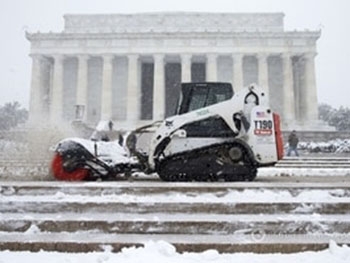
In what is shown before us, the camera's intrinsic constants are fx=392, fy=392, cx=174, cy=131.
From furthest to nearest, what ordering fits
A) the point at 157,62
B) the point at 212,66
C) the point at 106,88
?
the point at 106,88 < the point at 157,62 < the point at 212,66

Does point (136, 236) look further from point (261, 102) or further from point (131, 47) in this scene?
point (131, 47)

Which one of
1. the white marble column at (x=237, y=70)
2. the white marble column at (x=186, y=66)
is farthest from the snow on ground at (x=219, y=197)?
the white marble column at (x=186, y=66)

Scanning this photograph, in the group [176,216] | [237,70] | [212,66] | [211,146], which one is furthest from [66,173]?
[237,70]

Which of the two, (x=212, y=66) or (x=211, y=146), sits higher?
(x=212, y=66)

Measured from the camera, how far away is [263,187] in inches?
232

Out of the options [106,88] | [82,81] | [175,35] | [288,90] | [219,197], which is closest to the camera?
[219,197]

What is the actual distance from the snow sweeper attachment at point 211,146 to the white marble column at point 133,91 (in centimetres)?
4165

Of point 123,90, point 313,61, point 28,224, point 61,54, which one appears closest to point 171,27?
point 123,90

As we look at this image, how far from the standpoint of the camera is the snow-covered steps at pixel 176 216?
459 cm

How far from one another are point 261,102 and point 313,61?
44551 mm

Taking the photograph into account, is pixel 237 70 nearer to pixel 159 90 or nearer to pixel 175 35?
pixel 175 35

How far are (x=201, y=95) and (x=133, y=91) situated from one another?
42.3 m

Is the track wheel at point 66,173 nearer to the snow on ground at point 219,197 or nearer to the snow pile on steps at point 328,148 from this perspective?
the snow on ground at point 219,197

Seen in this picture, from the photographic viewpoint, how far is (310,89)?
161 ft
